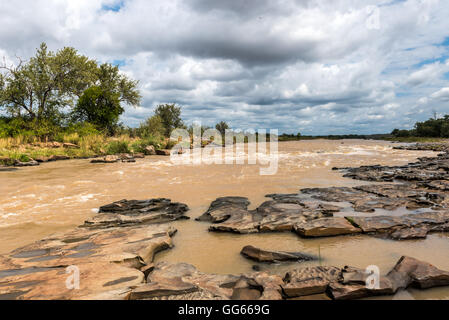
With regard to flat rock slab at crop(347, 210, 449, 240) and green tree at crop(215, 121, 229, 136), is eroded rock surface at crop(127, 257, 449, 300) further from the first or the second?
green tree at crop(215, 121, 229, 136)

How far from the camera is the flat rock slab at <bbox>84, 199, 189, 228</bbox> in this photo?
501cm

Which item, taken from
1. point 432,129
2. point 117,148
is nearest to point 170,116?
point 117,148

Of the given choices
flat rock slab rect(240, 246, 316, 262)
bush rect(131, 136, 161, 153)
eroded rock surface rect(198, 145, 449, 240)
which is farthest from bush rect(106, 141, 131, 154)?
flat rock slab rect(240, 246, 316, 262)

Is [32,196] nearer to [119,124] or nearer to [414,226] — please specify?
[414,226]

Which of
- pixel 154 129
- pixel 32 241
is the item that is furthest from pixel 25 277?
pixel 154 129

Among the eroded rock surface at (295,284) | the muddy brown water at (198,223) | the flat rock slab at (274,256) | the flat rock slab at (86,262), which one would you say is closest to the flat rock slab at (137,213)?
the muddy brown water at (198,223)

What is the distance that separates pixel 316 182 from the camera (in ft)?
30.2

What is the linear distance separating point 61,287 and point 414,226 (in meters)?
4.97

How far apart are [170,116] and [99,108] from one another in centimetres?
1197

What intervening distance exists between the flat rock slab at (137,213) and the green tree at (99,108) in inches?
1119

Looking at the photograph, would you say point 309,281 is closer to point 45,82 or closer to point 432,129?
point 45,82

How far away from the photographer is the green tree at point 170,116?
41812 mm

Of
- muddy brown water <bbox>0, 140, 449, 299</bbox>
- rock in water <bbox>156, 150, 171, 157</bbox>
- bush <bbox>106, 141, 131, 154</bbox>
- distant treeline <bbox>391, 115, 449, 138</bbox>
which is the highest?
distant treeline <bbox>391, 115, 449, 138</bbox>

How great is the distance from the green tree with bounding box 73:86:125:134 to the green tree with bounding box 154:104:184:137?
885cm
